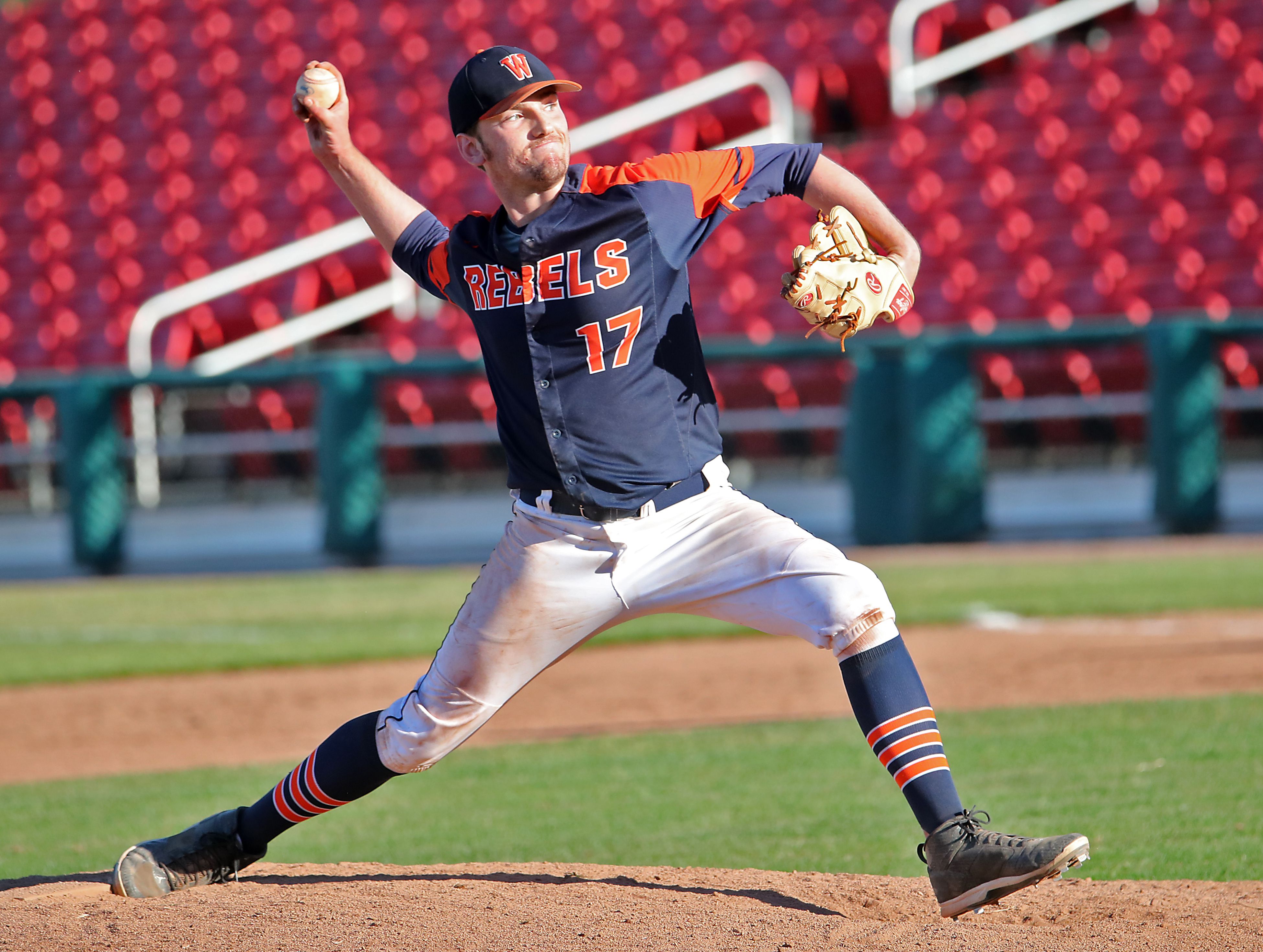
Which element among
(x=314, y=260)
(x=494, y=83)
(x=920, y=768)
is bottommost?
(x=920, y=768)

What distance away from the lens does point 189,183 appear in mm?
16000

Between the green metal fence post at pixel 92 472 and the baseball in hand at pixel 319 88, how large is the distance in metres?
9.09

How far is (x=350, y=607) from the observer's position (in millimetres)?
9500

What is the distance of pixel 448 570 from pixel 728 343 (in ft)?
8.41

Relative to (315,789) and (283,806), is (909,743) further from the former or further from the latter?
(283,806)


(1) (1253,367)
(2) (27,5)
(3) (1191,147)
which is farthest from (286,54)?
(1) (1253,367)

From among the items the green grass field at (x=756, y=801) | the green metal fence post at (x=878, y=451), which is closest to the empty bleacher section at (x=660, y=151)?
the green metal fence post at (x=878, y=451)

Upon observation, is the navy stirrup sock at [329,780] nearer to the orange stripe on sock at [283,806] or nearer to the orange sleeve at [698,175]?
the orange stripe on sock at [283,806]

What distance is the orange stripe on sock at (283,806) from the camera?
331 centimetres

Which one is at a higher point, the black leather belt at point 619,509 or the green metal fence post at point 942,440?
the black leather belt at point 619,509

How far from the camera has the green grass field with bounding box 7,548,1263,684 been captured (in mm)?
7906

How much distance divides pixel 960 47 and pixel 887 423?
16.5 feet

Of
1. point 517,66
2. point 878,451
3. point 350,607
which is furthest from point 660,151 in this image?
point 517,66

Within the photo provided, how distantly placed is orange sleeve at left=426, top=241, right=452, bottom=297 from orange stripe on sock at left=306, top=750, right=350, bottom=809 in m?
1.02
